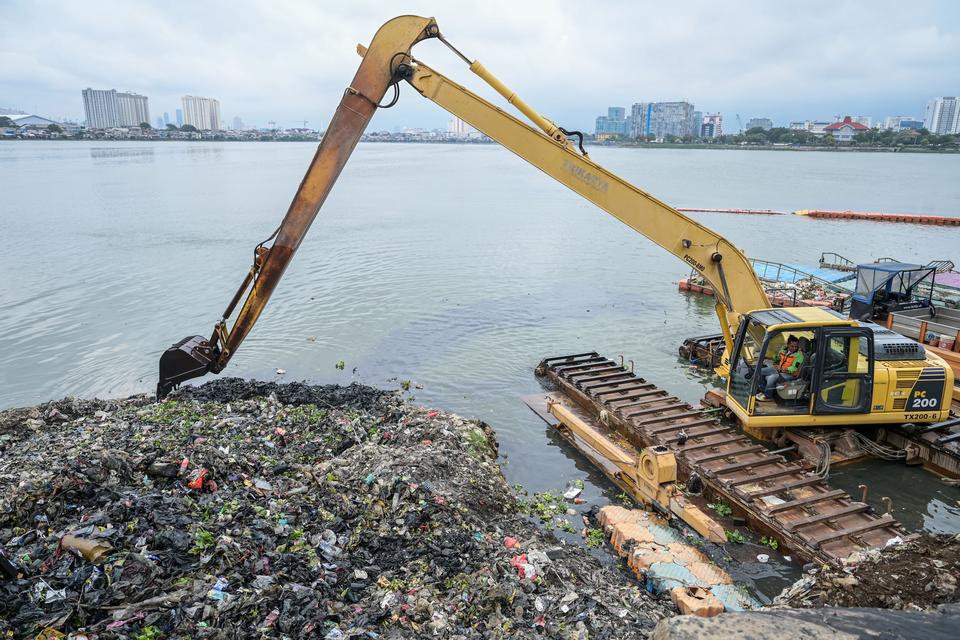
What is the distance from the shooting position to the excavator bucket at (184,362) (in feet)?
33.2

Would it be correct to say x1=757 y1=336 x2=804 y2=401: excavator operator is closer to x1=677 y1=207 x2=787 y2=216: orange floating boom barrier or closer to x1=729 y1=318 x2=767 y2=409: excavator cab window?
x1=729 y1=318 x2=767 y2=409: excavator cab window

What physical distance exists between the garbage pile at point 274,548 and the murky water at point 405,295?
2608mm

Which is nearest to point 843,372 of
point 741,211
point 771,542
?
point 771,542

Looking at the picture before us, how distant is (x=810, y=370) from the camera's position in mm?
8727

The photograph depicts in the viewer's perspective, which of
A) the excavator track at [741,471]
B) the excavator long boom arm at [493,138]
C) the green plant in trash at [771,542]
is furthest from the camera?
the excavator long boom arm at [493,138]

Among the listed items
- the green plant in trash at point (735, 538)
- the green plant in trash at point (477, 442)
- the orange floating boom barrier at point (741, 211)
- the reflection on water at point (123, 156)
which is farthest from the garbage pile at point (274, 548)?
the reflection on water at point (123, 156)

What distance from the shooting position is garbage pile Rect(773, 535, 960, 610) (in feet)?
15.0

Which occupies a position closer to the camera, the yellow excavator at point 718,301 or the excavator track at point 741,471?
the excavator track at point 741,471

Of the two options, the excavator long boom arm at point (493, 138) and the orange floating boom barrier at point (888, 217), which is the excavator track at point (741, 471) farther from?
the orange floating boom barrier at point (888, 217)

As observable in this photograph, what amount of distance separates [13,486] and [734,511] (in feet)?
28.1

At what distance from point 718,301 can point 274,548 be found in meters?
7.91

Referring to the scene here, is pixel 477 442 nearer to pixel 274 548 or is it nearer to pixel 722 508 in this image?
pixel 722 508

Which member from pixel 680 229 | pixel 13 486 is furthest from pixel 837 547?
pixel 13 486

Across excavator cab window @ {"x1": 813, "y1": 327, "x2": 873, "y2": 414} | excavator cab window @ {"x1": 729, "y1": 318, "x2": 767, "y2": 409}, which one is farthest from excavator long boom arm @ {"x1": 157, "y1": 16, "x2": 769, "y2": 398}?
excavator cab window @ {"x1": 813, "y1": 327, "x2": 873, "y2": 414}
